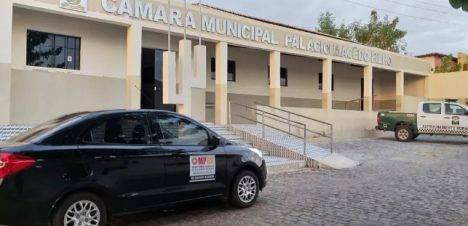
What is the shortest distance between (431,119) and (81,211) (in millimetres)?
18925

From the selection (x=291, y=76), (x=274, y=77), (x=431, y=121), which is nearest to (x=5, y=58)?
(x=274, y=77)

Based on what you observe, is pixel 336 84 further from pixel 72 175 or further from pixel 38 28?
pixel 72 175

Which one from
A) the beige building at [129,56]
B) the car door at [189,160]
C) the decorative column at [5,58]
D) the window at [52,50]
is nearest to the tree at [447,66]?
the beige building at [129,56]

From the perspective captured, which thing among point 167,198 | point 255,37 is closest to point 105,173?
point 167,198

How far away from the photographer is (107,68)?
15.6 m

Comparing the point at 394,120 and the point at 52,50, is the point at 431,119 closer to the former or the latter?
the point at 394,120

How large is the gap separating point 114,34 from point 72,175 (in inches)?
435

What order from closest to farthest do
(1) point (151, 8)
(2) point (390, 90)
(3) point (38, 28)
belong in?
(3) point (38, 28) < (1) point (151, 8) < (2) point (390, 90)

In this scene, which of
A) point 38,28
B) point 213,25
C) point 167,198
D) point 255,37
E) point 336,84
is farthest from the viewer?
point 336,84

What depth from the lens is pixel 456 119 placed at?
68.4ft

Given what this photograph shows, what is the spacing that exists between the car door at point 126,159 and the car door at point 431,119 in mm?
17709

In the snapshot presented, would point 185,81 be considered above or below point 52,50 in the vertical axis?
below

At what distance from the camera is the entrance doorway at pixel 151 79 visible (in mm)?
16906

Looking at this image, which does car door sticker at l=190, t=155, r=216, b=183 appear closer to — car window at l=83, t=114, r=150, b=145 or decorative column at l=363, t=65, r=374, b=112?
car window at l=83, t=114, r=150, b=145
